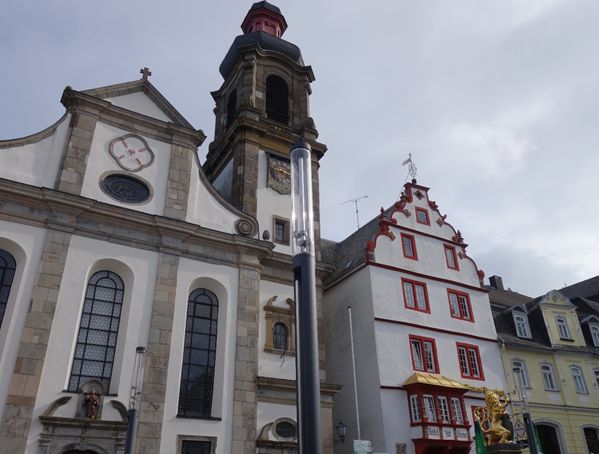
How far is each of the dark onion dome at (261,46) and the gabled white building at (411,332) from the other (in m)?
10.6

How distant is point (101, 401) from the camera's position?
16.7 m

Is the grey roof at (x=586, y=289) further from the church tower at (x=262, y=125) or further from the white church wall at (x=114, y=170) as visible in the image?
the white church wall at (x=114, y=170)

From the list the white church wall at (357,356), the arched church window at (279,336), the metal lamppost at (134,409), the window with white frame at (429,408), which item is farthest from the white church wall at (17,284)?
the window with white frame at (429,408)

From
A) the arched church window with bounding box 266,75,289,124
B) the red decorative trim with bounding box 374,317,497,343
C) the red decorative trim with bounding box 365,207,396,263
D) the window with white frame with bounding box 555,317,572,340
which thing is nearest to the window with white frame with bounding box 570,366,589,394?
the window with white frame with bounding box 555,317,572,340

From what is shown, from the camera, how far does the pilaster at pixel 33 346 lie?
49.6 ft

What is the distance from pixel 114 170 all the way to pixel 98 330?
6.13m

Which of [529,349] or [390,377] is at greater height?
[529,349]

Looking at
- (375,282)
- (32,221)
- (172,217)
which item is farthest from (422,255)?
→ (32,221)

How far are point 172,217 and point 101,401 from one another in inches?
279

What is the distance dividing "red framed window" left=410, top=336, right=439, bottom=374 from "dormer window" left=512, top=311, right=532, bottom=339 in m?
7.45

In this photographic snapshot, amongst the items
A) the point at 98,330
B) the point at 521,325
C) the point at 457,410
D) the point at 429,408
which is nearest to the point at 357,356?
the point at 429,408

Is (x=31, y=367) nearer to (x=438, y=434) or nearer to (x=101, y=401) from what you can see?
(x=101, y=401)

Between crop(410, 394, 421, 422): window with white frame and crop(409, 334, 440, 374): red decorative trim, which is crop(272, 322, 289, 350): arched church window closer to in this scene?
crop(410, 394, 421, 422): window with white frame

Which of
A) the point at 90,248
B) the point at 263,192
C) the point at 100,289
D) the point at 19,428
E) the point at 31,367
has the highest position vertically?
the point at 263,192
